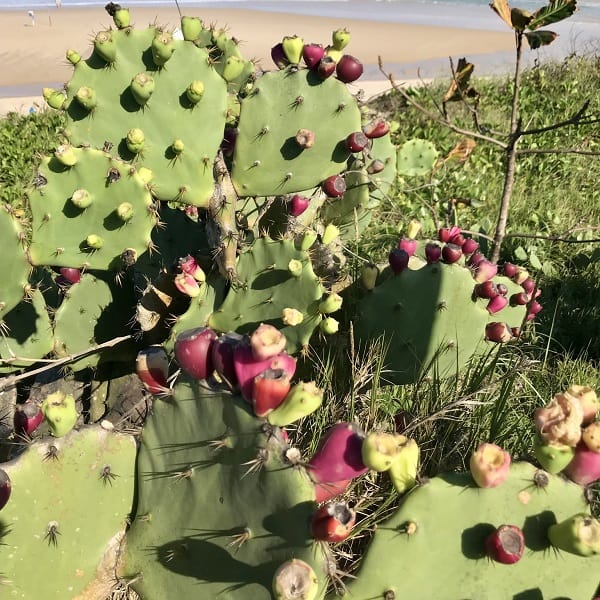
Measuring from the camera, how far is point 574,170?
14.8 feet

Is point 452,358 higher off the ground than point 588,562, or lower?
lower

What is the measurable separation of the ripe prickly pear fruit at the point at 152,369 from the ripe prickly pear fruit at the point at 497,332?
1.12m

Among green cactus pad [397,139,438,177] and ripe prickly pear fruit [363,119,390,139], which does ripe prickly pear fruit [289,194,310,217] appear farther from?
green cactus pad [397,139,438,177]

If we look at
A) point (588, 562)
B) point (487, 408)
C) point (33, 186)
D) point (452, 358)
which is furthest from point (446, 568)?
point (33, 186)

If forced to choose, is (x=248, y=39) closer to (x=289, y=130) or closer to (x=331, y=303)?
(x=289, y=130)

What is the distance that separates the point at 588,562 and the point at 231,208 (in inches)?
53.1

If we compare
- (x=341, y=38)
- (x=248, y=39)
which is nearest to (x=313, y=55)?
(x=341, y=38)

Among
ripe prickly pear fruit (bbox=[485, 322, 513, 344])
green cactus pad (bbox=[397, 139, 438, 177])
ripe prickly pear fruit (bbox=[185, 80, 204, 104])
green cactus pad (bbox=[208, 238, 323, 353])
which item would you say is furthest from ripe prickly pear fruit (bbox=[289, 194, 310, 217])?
green cactus pad (bbox=[397, 139, 438, 177])

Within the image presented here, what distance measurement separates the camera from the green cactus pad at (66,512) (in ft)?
3.99

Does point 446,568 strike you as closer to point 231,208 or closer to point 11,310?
point 231,208

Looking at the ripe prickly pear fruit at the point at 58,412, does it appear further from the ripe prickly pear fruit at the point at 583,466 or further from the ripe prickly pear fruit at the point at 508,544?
the ripe prickly pear fruit at the point at 583,466

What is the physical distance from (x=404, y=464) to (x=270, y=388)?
261 mm

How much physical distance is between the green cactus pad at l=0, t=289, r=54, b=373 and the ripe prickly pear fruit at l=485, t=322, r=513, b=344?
145 centimetres

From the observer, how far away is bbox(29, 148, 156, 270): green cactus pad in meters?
1.65
